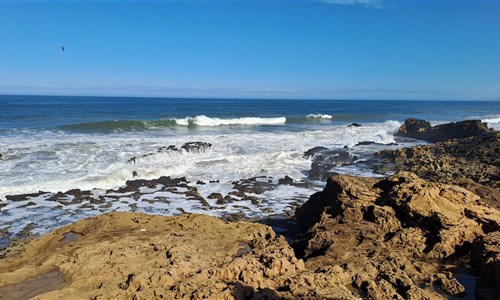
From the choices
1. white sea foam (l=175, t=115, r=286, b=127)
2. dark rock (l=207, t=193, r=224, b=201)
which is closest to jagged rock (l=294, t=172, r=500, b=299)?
dark rock (l=207, t=193, r=224, b=201)

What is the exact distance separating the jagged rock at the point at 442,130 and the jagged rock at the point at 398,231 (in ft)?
59.5

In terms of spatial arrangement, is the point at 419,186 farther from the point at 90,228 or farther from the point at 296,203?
the point at 90,228

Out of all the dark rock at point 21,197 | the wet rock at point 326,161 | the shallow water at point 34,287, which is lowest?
the dark rock at point 21,197

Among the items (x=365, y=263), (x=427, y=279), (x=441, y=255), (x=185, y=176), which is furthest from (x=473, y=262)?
(x=185, y=176)

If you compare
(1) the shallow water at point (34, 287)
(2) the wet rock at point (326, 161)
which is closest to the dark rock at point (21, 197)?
(1) the shallow water at point (34, 287)

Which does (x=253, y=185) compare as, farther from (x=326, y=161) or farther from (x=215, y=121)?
(x=215, y=121)

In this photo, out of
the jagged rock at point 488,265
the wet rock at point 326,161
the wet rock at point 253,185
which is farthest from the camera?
the wet rock at point 326,161

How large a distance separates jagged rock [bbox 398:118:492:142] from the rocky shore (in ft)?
55.3

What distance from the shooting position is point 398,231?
23.6ft

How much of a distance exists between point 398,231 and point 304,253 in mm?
1743

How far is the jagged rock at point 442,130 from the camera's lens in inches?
936

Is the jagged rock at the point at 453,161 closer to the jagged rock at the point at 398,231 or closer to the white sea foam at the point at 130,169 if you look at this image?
the white sea foam at the point at 130,169

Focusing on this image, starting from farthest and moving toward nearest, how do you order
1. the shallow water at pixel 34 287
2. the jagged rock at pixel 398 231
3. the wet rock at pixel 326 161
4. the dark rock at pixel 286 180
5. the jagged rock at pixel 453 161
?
1. the wet rock at pixel 326 161
2. the dark rock at pixel 286 180
3. the jagged rock at pixel 453 161
4. the jagged rock at pixel 398 231
5. the shallow water at pixel 34 287

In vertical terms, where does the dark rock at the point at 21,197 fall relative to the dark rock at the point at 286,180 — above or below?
below
